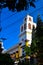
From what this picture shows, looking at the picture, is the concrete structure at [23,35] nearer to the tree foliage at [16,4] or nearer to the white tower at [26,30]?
the white tower at [26,30]

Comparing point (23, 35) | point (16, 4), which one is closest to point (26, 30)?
point (23, 35)

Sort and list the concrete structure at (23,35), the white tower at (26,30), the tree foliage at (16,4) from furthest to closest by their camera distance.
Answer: the concrete structure at (23,35) → the white tower at (26,30) → the tree foliage at (16,4)

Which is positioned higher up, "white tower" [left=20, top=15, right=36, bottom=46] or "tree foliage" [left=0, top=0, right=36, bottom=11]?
"white tower" [left=20, top=15, right=36, bottom=46]

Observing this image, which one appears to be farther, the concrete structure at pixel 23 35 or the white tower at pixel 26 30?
the concrete structure at pixel 23 35

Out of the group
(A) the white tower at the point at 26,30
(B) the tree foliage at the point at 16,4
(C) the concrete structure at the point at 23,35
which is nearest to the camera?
(B) the tree foliage at the point at 16,4

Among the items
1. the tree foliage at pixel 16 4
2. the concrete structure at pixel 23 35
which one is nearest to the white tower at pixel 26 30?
the concrete structure at pixel 23 35

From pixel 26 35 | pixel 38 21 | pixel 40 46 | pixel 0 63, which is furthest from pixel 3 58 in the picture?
pixel 26 35

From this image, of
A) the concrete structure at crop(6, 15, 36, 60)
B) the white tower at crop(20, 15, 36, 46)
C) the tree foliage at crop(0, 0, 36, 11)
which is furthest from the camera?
the concrete structure at crop(6, 15, 36, 60)

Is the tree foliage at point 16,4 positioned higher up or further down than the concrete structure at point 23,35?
further down

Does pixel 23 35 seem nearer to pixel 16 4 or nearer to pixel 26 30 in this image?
pixel 26 30

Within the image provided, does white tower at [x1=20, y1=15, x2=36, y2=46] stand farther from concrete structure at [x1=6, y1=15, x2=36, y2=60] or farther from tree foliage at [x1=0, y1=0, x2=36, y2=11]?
tree foliage at [x1=0, y1=0, x2=36, y2=11]

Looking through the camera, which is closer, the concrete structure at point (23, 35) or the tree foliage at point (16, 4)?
the tree foliage at point (16, 4)

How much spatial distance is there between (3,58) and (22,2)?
4.44 feet

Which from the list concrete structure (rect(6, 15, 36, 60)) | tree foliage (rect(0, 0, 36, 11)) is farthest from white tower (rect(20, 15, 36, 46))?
tree foliage (rect(0, 0, 36, 11))
